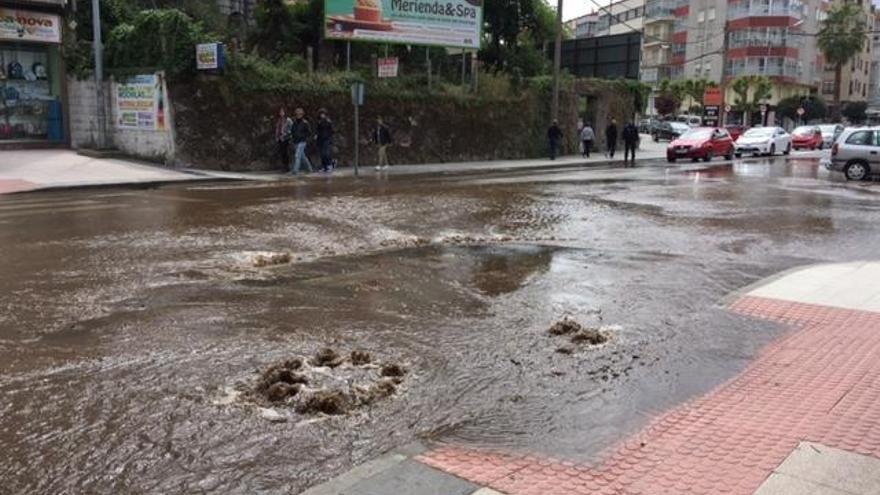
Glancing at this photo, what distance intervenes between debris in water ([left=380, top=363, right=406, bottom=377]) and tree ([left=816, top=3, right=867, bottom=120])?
297 feet

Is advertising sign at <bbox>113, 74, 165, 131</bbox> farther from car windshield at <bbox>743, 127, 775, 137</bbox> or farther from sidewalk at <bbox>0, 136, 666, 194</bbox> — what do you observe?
car windshield at <bbox>743, 127, 775, 137</bbox>

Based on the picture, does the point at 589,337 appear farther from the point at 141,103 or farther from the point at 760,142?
the point at 760,142

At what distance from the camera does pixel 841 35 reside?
275 feet

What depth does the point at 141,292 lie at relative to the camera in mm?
8156

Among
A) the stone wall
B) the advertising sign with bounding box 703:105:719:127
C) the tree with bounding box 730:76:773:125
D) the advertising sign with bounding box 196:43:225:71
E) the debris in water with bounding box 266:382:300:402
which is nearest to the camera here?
the debris in water with bounding box 266:382:300:402

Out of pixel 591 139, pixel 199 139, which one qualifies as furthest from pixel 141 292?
pixel 591 139

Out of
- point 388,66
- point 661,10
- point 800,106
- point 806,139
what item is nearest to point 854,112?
point 800,106

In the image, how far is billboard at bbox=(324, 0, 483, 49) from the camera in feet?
91.7

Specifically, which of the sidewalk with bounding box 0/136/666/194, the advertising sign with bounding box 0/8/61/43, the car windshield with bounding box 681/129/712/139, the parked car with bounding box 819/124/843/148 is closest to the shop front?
the advertising sign with bounding box 0/8/61/43

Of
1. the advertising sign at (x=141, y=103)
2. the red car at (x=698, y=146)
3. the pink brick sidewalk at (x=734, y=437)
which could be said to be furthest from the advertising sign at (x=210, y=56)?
the red car at (x=698, y=146)

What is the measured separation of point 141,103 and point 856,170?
21.1 metres

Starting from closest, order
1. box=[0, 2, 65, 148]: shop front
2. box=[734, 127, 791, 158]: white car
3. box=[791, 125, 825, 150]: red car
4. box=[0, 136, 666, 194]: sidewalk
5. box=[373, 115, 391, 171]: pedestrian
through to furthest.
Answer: box=[0, 136, 666, 194]: sidewalk < box=[0, 2, 65, 148]: shop front < box=[373, 115, 391, 171]: pedestrian < box=[734, 127, 791, 158]: white car < box=[791, 125, 825, 150]: red car

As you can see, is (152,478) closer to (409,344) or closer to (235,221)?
(409,344)

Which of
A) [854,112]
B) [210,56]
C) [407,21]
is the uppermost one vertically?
[407,21]
